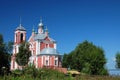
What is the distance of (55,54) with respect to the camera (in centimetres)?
9462

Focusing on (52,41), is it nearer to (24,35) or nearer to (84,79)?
(24,35)

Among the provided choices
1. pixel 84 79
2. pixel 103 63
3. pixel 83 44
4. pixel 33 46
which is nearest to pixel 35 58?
pixel 33 46

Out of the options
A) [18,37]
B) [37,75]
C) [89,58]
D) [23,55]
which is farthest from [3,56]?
[18,37]

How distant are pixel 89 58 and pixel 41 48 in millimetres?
23276

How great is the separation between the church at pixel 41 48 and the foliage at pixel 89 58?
7.20 meters

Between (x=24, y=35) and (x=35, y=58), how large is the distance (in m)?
11.0

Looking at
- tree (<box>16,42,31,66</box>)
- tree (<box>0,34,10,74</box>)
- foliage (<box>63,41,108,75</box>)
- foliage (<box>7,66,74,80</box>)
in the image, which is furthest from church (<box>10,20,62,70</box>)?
foliage (<box>7,66,74,80</box>)

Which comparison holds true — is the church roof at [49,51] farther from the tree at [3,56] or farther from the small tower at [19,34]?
the tree at [3,56]

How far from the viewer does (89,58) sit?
8181 cm

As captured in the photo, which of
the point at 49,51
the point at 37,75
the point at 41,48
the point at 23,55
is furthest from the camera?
the point at 41,48

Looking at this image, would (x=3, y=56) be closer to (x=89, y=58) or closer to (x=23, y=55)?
(x=23, y=55)

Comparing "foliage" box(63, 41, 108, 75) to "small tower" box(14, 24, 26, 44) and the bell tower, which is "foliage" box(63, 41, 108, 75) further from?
the bell tower

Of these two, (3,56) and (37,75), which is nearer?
(37,75)

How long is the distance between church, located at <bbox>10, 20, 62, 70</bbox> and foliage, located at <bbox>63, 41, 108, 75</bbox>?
23.6 feet
